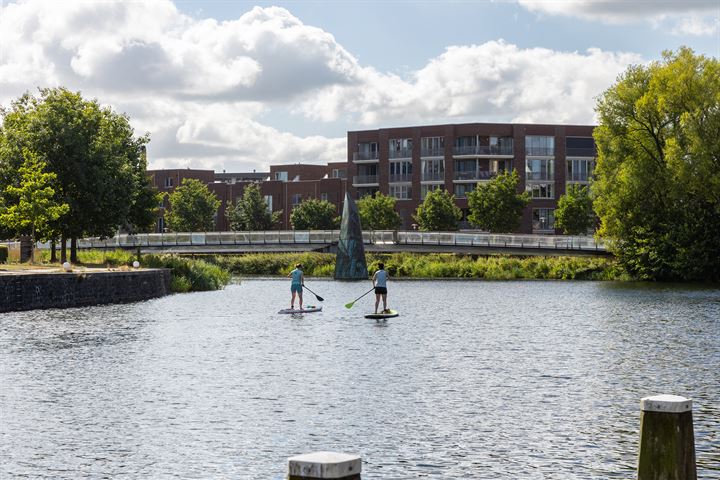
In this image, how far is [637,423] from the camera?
14547 mm

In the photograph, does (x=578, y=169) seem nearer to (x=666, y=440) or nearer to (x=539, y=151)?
(x=539, y=151)

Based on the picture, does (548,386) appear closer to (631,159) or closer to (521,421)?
(521,421)

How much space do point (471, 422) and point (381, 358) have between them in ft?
26.1

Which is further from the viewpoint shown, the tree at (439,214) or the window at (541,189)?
the window at (541,189)

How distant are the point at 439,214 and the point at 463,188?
33.1ft

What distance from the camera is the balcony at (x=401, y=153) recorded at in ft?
361

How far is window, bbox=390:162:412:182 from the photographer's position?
11025 centimetres

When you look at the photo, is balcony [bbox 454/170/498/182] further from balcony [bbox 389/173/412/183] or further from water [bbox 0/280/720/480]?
water [bbox 0/280/720/480]

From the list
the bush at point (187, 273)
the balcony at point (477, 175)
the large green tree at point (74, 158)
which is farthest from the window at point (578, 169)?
the large green tree at point (74, 158)

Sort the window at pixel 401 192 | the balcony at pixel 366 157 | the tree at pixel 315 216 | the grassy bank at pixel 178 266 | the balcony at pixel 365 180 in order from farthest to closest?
the balcony at pixel 365 180, the balcony at pixel 366 157, the window at pixel 401 192, the tree at pixel 315 216, the grassy bank at pixel 178 266

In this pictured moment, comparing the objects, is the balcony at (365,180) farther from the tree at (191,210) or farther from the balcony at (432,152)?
the tree at (191,210)

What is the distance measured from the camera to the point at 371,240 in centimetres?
7794

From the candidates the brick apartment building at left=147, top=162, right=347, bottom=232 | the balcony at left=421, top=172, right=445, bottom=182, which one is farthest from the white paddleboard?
the brick apartment building at left=147, top=162, right=347, bottom=232

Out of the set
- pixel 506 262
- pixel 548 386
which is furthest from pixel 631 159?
pixel 548 386
